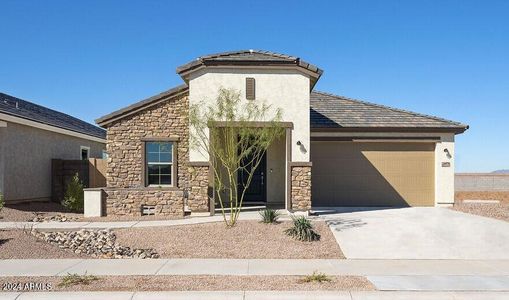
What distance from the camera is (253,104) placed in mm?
14859

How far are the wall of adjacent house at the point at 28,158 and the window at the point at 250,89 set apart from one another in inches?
388

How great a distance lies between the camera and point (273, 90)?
1504 cm

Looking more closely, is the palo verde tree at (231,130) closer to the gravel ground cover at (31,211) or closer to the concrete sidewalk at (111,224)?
the concrete sidewalk at (111,224)

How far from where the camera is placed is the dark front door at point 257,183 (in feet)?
57.5

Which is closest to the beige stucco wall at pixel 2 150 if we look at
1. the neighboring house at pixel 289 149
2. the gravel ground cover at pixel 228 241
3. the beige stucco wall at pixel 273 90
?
the neighboring house at pixel 289 149

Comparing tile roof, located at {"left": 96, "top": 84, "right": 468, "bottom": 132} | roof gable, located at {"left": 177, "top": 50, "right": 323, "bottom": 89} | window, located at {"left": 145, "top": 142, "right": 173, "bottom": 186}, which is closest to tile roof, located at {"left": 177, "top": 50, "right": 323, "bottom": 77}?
roof gable, located at {"left": 177, "top": 50, "right": 323, "bottom": 89}

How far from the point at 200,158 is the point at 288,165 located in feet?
9.79

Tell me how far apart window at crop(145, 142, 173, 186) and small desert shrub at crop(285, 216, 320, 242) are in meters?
6.32

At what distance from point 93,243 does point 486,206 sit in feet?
52.2

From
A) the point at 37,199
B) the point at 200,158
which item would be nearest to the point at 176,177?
the point at 200,158

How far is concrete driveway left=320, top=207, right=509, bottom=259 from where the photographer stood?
10.7 metres

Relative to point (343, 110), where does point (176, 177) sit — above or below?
below

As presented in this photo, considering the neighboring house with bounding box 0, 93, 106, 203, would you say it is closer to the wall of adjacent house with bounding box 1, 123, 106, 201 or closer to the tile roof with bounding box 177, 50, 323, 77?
the wall of adjacent house with bounding box 1, 123, 106, 201

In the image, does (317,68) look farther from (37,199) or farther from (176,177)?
(37,199)
